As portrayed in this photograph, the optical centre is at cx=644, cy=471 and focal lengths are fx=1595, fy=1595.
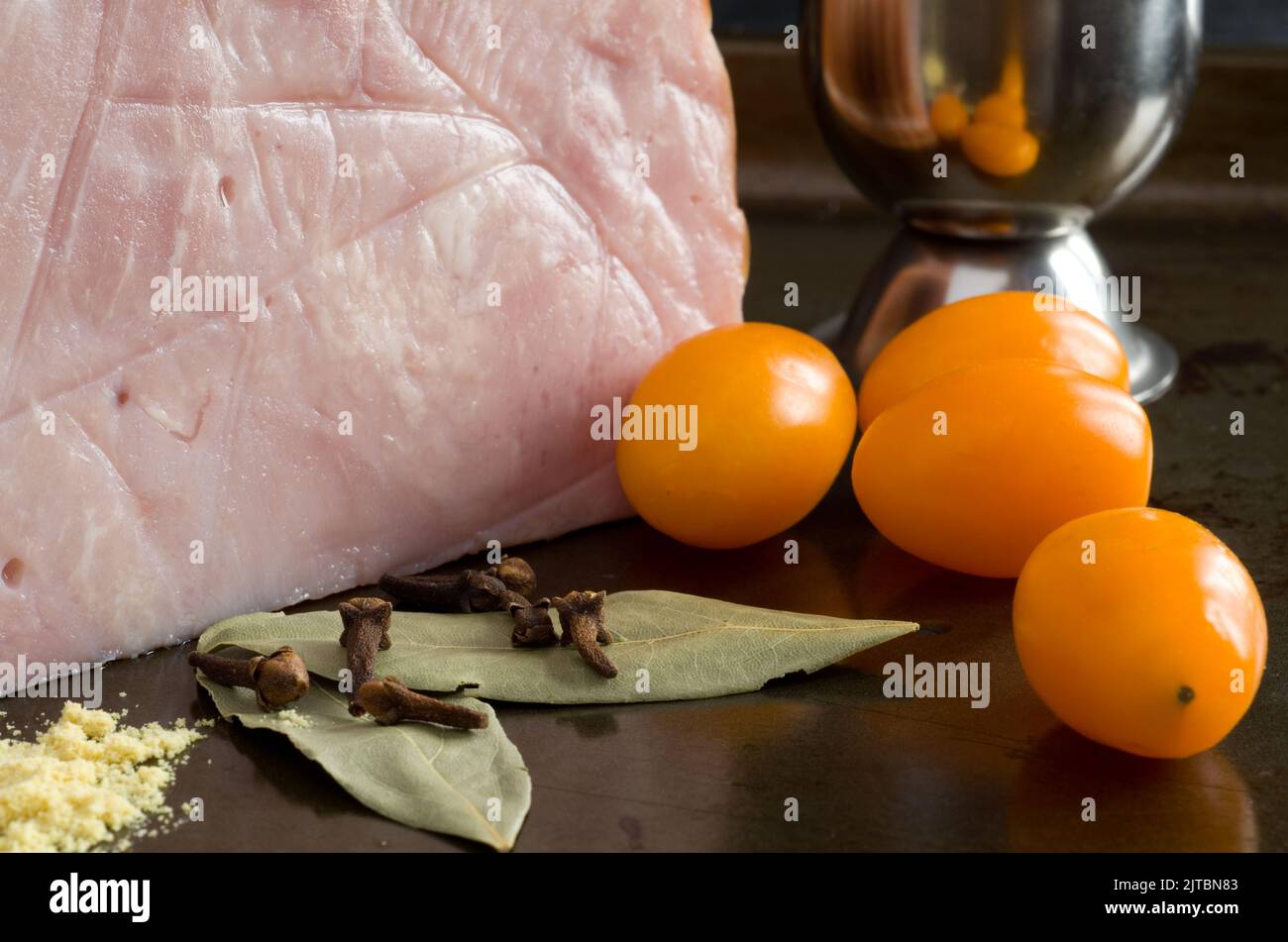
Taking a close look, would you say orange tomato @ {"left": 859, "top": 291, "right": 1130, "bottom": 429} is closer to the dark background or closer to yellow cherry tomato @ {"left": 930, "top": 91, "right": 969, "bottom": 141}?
yellow cherry tomato @ {"left": 930, "top": 91, "right": 969, "bottom": 141}

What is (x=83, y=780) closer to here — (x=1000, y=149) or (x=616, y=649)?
(x=616, y=649)

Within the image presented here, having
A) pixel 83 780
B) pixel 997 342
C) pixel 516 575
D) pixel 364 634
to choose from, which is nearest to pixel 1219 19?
pixel 997 342

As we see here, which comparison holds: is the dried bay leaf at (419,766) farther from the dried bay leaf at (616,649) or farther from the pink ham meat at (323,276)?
the pink ham meat at (323,276)

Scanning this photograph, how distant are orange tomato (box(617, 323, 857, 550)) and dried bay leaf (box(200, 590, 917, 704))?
144 mm

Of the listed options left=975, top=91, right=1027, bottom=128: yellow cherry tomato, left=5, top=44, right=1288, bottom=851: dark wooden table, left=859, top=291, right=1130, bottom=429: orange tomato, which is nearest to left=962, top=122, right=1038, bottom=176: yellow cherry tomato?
left=975, top=91, right=1027, bottom=128: yellow cherry tomato

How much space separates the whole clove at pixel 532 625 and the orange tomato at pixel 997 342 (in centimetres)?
40

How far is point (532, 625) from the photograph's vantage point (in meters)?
1.18

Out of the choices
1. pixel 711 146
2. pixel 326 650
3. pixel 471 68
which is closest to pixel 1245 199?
pixel 711 146

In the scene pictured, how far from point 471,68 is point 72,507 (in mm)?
477

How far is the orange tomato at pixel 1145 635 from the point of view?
101cm

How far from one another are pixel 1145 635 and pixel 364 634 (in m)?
0.53

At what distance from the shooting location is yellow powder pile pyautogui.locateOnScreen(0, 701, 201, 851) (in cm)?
97

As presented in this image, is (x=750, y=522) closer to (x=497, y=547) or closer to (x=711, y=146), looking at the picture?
(x=497, y=547)

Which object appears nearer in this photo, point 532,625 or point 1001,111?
point 532,625
